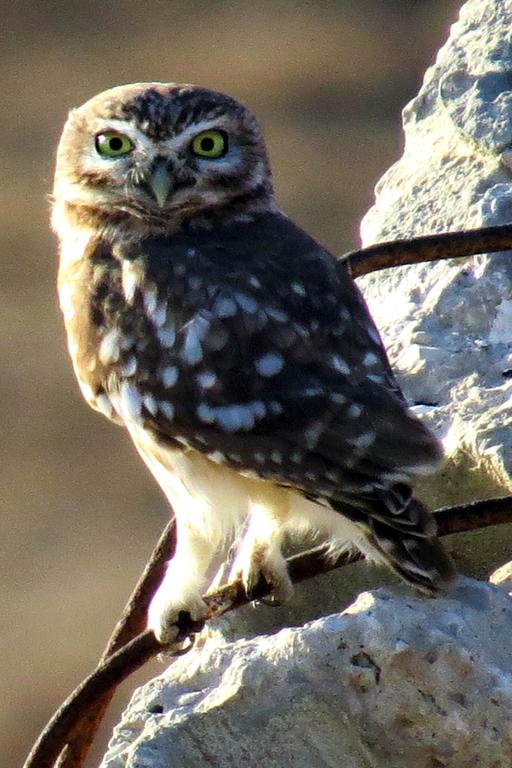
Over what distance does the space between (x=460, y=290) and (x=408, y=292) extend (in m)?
0.15

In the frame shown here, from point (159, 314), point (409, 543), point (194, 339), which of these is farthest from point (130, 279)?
point (409, 543)

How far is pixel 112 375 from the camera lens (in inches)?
127

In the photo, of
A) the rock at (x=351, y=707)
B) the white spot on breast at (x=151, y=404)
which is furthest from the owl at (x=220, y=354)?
the rock at (x=351, y=707)

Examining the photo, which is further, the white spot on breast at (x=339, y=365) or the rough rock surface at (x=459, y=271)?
the white spot on breast at (x=339, y=365)

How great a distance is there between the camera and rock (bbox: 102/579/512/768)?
7.61 ft

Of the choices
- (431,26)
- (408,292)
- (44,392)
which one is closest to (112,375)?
(408,292)

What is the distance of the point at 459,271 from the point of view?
316 centimetres

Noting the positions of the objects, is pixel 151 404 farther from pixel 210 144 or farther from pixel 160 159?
pixel 210 144

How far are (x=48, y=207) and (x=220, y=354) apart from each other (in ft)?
20.6

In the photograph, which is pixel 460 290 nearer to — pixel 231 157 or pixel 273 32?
pixel 231 157

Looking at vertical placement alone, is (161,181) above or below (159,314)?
above

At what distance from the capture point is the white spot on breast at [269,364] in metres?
3.08

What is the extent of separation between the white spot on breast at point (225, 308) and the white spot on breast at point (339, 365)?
206mm

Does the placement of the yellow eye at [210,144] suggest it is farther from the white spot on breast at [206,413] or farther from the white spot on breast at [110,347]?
the white spot on breast at [206,413]
